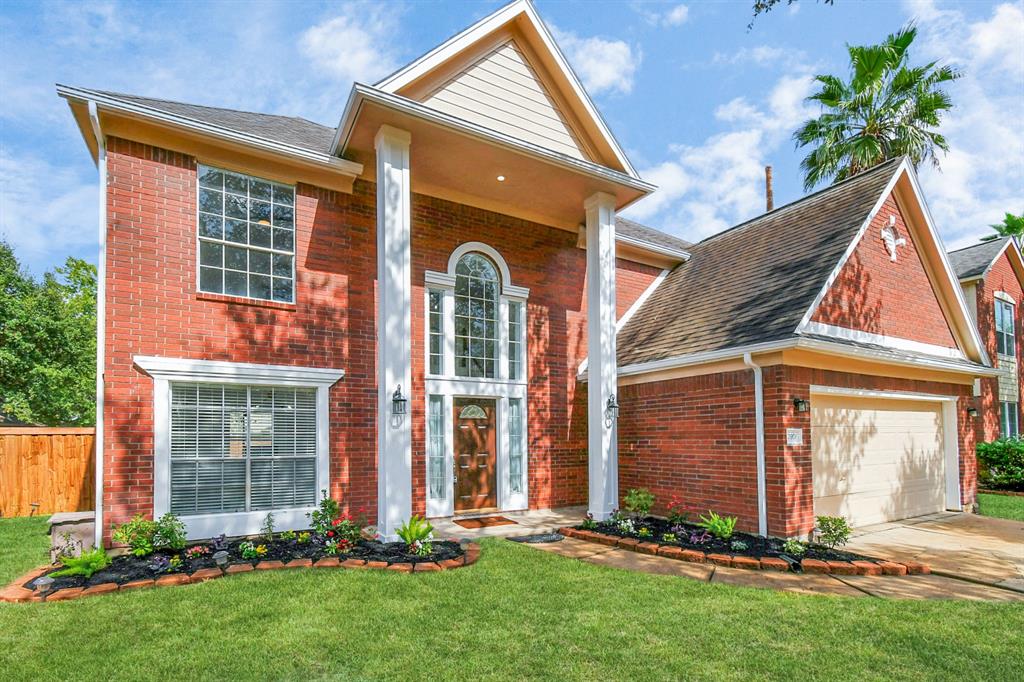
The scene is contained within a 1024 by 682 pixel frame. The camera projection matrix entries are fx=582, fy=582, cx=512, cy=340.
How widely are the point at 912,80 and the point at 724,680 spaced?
1847cm

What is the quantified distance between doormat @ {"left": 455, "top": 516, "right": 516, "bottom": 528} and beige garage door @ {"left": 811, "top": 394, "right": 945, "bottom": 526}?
472 centimetres

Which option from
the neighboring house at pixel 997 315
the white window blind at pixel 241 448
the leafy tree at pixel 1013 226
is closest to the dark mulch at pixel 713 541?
the white window blind at pixel 241 448

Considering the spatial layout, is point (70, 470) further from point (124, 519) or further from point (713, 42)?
point (713, 42)

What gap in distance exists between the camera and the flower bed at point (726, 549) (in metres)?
6.51

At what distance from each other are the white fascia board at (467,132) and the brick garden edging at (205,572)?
574 cm

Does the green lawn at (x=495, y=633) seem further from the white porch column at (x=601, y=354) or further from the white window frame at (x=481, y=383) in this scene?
the white window frame at (x=481, y=383)

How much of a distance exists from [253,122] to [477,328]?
501 cm

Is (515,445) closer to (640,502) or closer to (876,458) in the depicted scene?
(640,502)

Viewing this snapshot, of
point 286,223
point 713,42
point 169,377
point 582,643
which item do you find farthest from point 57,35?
point 582,643

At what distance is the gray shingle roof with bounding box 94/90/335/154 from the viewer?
323 inches

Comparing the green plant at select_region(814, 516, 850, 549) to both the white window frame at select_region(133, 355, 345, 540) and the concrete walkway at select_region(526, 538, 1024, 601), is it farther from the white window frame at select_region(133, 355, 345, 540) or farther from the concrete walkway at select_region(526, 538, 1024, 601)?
the white window frame at select_region(133, 355, 345, 540)

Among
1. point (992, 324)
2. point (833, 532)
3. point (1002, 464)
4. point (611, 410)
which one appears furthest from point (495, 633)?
point (992, 324)

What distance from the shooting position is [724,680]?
3.88m

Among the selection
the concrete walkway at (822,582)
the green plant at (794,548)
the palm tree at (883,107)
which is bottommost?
the concrete walkway at (822,582)
